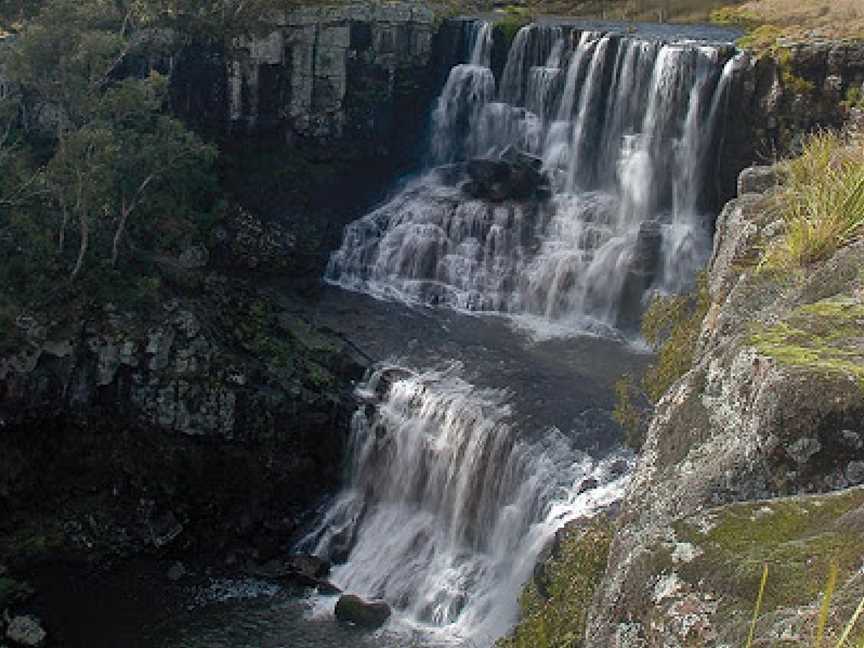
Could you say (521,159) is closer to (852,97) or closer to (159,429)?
(852,97)

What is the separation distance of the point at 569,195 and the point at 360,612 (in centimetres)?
1956

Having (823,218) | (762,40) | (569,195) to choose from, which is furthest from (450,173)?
(823,218)

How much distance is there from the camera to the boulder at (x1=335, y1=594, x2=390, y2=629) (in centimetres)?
2312

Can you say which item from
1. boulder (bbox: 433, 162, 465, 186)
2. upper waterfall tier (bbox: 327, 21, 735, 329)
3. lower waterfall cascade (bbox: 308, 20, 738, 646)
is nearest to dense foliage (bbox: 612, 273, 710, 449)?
lower waterfall cascade (bbox: 308, 20, 738, 646)

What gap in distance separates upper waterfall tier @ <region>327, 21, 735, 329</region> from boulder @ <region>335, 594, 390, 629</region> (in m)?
13.6

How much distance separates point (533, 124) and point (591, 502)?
20668 millimetres

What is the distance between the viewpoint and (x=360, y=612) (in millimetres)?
23188

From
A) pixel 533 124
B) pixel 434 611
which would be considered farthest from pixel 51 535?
pixel 533 124

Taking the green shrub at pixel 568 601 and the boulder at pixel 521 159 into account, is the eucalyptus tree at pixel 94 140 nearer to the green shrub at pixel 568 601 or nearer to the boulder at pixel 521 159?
the boulder at pixel 521 159

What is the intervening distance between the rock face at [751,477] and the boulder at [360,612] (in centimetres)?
1566

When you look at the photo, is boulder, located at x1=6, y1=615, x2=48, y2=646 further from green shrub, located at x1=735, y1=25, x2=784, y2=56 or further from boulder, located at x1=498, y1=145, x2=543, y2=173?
green shrub, located at x1=735, y1=25, x2=784, y2=56

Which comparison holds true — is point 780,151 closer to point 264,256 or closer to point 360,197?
point 360,197

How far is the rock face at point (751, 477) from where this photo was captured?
482 centimetres

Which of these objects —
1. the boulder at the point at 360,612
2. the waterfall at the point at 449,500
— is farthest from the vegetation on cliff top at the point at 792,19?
the boulder at the point at 360,612
